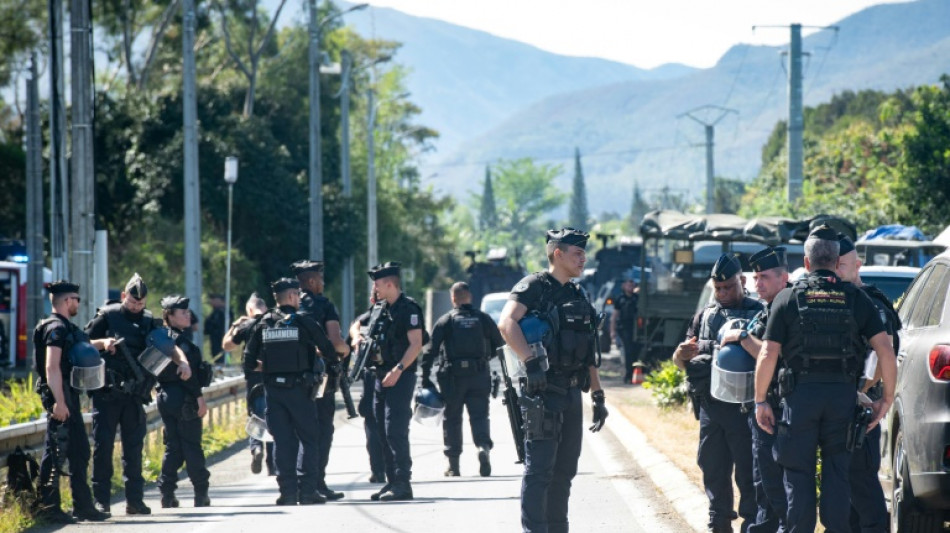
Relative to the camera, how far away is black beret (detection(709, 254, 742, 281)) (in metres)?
9.59

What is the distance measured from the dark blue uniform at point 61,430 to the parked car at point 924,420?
18.5 feet

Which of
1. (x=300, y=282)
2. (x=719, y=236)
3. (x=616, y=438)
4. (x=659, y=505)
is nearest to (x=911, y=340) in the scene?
(x=659, y=505)

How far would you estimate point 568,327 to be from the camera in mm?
8617

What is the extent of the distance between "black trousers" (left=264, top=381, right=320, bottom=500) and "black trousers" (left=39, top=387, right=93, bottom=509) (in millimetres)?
1486

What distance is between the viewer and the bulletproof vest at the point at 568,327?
8562mm

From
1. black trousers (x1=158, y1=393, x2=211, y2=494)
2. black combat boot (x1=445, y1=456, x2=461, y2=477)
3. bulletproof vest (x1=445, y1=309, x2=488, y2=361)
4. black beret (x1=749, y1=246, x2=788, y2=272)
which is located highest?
black beret (x1=749, y1=246, x2=788, y2=272)

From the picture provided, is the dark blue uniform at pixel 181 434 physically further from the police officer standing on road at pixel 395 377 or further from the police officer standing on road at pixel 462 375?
the police officer standing on road at pixel 462 375

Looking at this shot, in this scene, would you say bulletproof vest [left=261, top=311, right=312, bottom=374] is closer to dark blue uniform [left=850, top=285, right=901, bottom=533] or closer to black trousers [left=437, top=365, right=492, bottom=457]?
black trousers [left=437, top=365, right=492, bottom=457]

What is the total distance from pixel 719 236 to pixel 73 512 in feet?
56.0

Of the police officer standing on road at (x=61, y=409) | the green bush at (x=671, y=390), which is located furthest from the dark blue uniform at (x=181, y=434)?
the green bush at (x=671, y=390)

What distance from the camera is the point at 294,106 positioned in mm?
55125

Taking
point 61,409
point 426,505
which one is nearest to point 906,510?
point 426,505

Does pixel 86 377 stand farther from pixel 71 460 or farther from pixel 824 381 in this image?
pixel 824 381

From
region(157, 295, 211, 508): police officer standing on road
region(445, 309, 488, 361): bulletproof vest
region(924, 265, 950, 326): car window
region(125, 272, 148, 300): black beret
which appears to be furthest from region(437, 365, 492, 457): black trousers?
region(924, 265, 950, 326): car window
